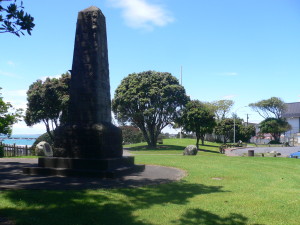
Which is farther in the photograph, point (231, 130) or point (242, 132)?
point (242, 132)

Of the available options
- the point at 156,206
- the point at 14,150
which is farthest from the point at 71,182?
the point at 14,150

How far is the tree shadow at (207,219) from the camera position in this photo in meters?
4.80

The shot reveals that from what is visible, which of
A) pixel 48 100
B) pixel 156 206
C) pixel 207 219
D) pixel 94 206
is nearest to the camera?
pixel 207 219

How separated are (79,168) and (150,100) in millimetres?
27000

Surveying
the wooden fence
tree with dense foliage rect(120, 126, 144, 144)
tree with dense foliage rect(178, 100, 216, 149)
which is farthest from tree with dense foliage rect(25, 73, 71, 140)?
tree with dense foliage rect(120, 126, 144, 144)

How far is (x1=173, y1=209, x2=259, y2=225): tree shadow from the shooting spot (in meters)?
4.80

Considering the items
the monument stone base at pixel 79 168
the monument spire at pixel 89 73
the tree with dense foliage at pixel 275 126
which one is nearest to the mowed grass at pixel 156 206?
the monument stone base at pixel 79 168

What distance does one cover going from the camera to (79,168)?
8.88 metres

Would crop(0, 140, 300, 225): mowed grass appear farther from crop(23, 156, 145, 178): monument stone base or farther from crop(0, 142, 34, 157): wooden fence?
crop(0, 142, 34, 157): wooden fence

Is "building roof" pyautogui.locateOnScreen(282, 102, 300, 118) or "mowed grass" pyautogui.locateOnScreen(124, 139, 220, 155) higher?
"building roof" pyautogui.locateOnScreen(282, 102, 300, 118)

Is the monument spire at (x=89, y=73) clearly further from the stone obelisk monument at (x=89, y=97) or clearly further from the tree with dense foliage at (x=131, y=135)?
the tree with dense foliage at (x=131, y=135)

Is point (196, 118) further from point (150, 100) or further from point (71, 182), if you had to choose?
point (71, 182)

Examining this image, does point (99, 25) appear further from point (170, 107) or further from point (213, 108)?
point (213, 108)

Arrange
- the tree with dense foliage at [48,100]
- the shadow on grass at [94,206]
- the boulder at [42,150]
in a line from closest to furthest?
the shadow on grass at [94,206] → the boulder at [42,150] → the tree with dense foliage at [48,100]
